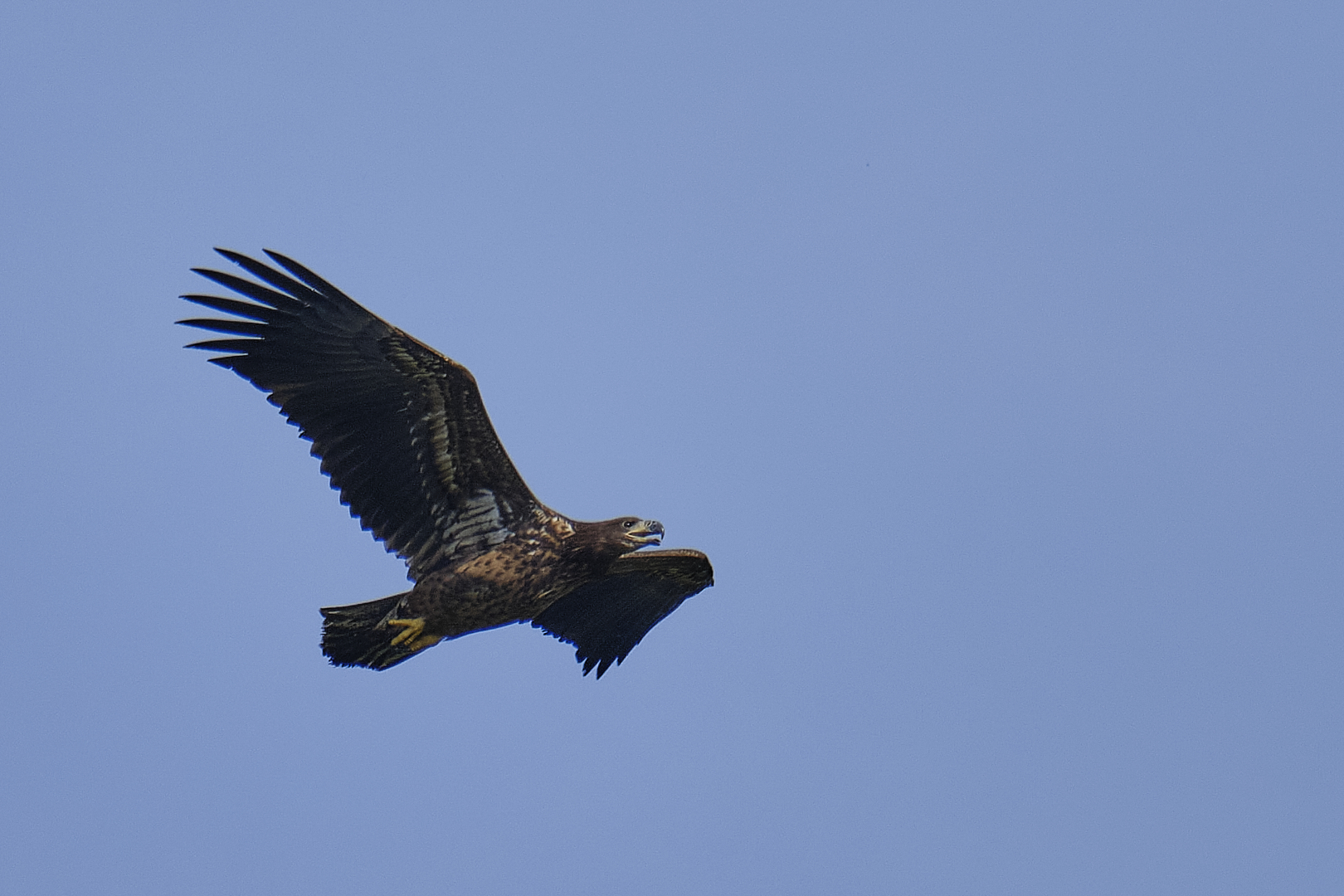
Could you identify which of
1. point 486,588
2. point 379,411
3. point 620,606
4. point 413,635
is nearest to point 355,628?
point 413,635

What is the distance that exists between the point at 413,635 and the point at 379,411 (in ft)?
7.02

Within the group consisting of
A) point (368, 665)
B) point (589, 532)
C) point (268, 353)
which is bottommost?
point (368, 665)

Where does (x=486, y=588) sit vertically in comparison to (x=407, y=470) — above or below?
below

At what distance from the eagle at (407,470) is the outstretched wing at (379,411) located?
11 millimetres

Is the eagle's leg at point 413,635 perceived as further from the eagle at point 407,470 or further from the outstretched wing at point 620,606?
the outstretched wing at point 620,606

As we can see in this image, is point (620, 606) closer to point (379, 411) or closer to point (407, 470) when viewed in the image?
point (407, 470)

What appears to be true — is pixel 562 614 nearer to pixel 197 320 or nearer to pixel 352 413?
pixel 352 413

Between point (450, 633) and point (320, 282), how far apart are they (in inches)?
140

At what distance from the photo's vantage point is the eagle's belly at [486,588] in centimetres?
1841

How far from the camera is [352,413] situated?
18.3 m

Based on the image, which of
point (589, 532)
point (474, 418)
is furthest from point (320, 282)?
point (589, 532)

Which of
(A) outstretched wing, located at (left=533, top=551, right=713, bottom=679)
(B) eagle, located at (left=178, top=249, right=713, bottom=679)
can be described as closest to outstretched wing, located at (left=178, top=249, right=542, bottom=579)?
(B) eagle, located at (left=178, top=249, right=713, bottom=679)

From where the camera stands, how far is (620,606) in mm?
20312

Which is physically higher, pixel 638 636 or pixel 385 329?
pixel 385 329
